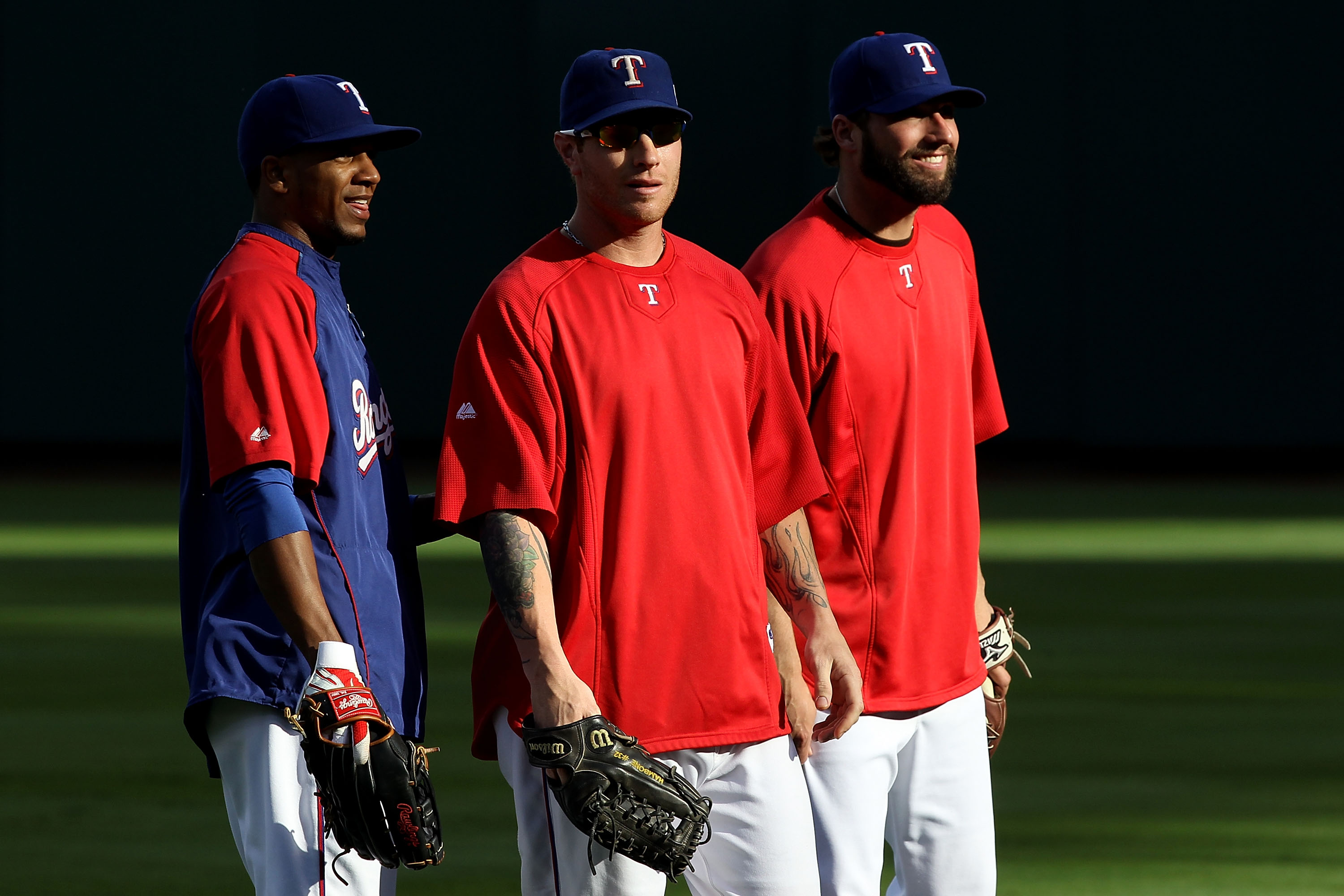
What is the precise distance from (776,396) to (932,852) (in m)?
1.16

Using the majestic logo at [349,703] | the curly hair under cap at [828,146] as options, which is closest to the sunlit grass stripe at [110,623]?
the curly hair under cap at [828,146]

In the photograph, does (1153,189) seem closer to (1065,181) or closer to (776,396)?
(1065,181)

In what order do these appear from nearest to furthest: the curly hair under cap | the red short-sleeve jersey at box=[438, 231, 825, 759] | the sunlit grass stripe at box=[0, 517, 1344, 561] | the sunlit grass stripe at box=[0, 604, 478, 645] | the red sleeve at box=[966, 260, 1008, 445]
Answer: the red short-sleeve jersey at box=[438, 231, 825, 759] → the curly hair under cap → the red sleeve at box=[966, 260, 1008, 445] → the sunlit grass stripe at box=[0, 604, 478, 645] → the sunlit grass stripe at box=[0, 517, 1344, 561]

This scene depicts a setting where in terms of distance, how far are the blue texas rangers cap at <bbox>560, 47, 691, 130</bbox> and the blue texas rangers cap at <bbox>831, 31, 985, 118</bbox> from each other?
2.12ft

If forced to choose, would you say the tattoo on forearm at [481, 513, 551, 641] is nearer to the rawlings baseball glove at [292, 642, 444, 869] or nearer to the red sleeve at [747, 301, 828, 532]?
the rawlings baseball glove at [292, 642, 444, 869]

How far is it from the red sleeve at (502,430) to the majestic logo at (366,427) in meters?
0.14

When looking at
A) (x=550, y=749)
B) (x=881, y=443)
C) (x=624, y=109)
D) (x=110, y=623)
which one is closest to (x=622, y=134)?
(x=624, y=109)

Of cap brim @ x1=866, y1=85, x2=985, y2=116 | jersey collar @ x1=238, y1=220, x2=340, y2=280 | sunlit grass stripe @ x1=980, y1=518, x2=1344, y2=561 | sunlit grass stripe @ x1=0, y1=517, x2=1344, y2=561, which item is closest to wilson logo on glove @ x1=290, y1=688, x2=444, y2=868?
jersey collar @ x1=238, y1=220, x2=340, y2=280

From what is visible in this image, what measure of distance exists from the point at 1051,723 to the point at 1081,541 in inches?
285

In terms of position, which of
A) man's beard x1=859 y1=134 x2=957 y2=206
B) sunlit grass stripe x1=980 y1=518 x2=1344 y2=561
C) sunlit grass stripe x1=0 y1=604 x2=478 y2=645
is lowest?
sunlit grass stripe x1=980 y1=518 x2=1344 y2=561

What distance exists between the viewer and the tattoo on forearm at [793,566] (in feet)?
12.1

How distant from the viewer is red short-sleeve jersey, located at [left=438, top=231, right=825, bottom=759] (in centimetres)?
330

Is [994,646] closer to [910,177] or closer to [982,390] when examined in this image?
[982,390]

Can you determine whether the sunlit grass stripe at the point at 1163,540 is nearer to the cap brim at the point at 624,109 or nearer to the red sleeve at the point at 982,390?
the red sleeve at the point at 982,390
